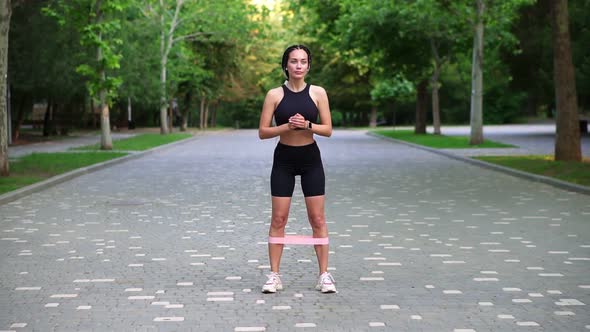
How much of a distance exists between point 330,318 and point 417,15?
31.8m

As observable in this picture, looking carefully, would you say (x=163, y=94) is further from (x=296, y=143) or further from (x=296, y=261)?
(x=296, y=143)

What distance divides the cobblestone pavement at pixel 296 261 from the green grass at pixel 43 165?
122 cm

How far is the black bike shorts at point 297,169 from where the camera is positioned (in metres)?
6.88

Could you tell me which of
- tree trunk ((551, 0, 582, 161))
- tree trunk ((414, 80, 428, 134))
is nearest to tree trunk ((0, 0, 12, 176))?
tree trunk ((551, 0, 582, 161))

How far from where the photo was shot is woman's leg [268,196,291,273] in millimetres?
7004

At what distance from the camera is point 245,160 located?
86.6ft

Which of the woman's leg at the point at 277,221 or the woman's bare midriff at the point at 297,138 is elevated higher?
the woman's bare midriff at the point at 297,138

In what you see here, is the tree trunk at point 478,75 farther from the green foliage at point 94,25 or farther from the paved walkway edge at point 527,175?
the green foliage at point 94,25

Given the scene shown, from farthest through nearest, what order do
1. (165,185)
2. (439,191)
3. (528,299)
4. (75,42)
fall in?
1. (75,42)
2. (165,185)
3. (439,191)
4. (528,299)

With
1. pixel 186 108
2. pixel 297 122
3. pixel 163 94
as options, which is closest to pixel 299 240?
pixel 297 122

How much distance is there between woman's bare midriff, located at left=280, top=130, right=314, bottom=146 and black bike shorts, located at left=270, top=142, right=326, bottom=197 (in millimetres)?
35

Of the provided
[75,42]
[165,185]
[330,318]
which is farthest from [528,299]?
[75,42]

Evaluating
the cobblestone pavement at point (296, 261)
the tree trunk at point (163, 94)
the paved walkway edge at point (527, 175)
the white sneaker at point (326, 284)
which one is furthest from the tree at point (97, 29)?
the white sneaker at point (326, 284)

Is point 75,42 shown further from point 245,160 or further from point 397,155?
point 397,155
